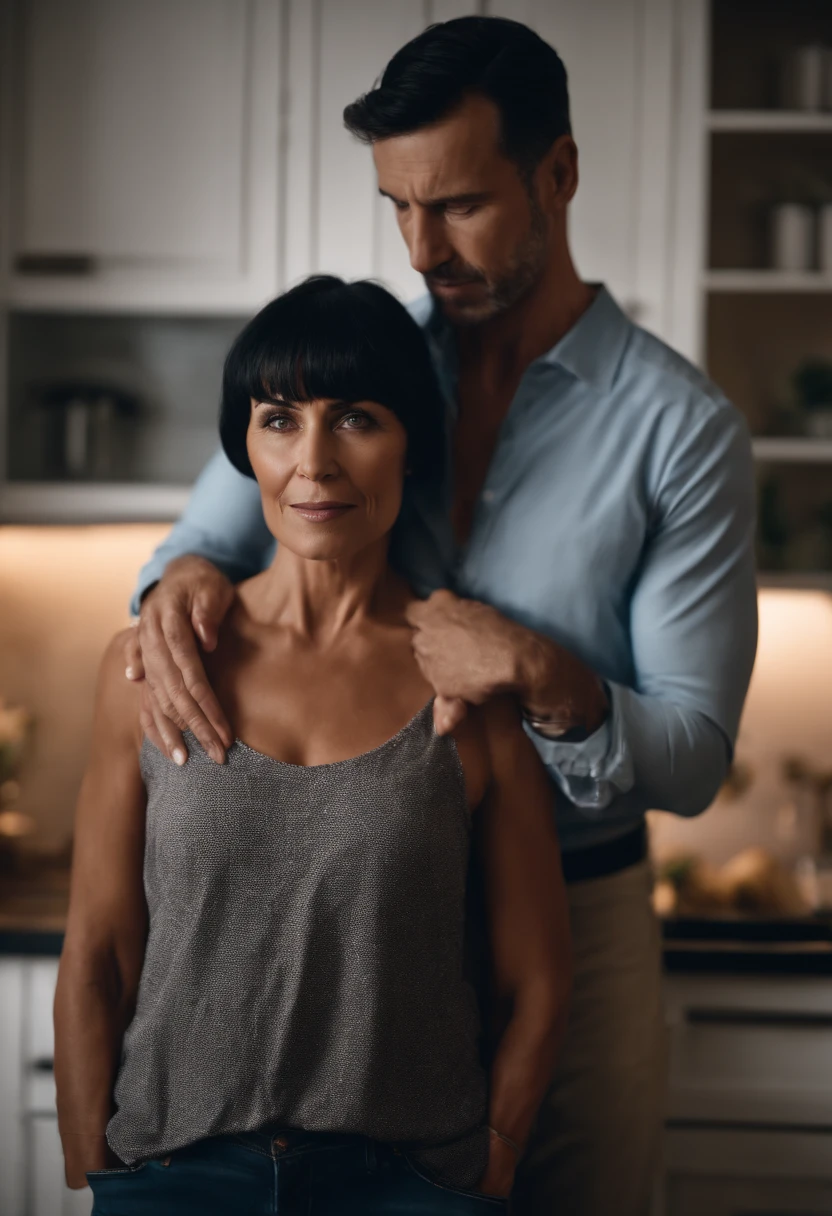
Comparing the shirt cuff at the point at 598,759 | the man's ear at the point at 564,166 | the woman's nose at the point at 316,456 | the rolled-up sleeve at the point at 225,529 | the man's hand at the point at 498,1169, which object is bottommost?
the man's hand at the point at 498,1169

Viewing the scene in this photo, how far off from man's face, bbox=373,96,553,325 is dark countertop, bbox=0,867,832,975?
1206 millimetres

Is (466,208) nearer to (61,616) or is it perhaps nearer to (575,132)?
(575,132)

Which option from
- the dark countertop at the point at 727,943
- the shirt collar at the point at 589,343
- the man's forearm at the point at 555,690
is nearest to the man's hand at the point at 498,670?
the man's forearm at the point at 555,690

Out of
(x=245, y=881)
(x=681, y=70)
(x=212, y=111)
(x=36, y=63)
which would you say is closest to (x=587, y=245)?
(x=681, y=70)

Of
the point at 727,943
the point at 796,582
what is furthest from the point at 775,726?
the point at 727,943

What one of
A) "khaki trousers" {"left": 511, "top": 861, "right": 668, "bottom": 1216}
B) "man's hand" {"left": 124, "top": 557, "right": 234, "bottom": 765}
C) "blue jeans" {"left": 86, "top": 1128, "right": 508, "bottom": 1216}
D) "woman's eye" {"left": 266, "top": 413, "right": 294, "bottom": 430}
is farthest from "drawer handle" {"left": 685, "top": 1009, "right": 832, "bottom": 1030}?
"woman's eye" {"left": 266, "top": 413, "right": 294, "bottom": 430}

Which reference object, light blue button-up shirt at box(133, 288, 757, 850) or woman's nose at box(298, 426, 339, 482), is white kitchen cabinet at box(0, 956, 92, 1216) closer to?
light blue button-up shirt at box(133, 288, 757, 850)

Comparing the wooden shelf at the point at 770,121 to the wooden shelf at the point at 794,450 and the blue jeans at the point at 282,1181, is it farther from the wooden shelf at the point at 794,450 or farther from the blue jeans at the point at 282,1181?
the blue jeans at the point at 282,1181

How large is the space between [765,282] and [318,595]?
1.48m

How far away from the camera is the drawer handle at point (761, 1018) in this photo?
6.64 ft

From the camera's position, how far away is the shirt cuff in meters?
1.19

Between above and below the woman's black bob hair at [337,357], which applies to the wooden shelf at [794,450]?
below

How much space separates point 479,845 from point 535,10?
1722mm

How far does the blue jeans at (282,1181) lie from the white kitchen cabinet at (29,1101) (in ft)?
3.20
